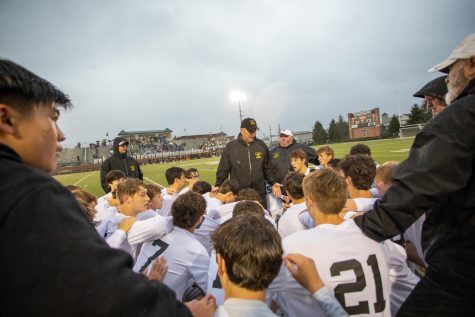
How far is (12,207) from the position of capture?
2.73ft

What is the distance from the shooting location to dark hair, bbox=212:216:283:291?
1540 millimetres

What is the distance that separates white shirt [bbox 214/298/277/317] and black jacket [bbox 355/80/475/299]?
966 millimetres

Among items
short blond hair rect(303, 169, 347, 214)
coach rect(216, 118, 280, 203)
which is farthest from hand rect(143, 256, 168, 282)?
coach rect(216, 118, 280, 203)

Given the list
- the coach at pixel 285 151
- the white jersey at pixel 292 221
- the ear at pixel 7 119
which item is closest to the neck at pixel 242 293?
the ear at pixel 7 119

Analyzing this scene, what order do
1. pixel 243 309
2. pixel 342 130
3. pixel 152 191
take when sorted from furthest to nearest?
pixel 342 130 → pixel 152 191 → pixel 243 309

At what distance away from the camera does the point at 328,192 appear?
87.6 inches

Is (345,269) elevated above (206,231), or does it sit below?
above

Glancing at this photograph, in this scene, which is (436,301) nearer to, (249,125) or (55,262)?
(55,262)

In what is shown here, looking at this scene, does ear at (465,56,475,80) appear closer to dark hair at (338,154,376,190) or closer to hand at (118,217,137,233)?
dark hair at (338,154,376,190)

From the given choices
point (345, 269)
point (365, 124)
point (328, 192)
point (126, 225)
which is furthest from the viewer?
point (365, 124)

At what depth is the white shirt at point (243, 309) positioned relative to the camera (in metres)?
1.41

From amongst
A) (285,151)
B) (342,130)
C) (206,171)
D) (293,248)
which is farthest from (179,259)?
(342,130)

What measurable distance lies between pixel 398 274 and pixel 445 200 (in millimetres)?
1024

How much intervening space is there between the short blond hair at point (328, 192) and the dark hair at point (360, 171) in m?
1.27
